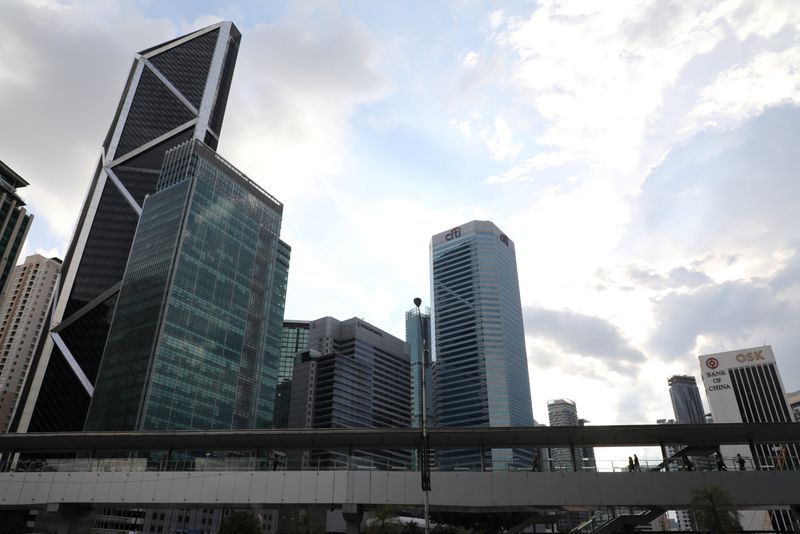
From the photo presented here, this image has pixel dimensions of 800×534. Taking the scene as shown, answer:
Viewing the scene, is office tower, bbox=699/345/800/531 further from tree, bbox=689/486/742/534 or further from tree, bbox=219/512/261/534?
tree, bbox=219/512/261/534

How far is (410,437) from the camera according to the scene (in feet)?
133

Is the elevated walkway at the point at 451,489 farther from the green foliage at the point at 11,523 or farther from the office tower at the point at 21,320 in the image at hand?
the office tower at the point at 21,320

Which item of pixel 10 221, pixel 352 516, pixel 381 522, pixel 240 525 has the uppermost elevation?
pixel 10 221

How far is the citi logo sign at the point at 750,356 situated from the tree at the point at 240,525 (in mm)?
153524

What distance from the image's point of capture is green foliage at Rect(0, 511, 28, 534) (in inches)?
1839

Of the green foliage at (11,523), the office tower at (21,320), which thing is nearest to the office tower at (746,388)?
the green foliage at (11,523)

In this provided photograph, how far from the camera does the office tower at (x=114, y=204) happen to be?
468ft

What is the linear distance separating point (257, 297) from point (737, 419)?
446 ft

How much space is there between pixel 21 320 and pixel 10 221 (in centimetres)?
5934

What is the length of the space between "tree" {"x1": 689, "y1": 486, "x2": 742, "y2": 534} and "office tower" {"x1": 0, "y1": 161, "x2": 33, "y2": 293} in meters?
145

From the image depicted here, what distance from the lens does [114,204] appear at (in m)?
167

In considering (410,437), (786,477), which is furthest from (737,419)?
(410,437)

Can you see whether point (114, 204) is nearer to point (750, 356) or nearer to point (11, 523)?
point (11, 523)

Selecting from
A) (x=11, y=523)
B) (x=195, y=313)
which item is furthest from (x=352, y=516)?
(x=195, y=313)
